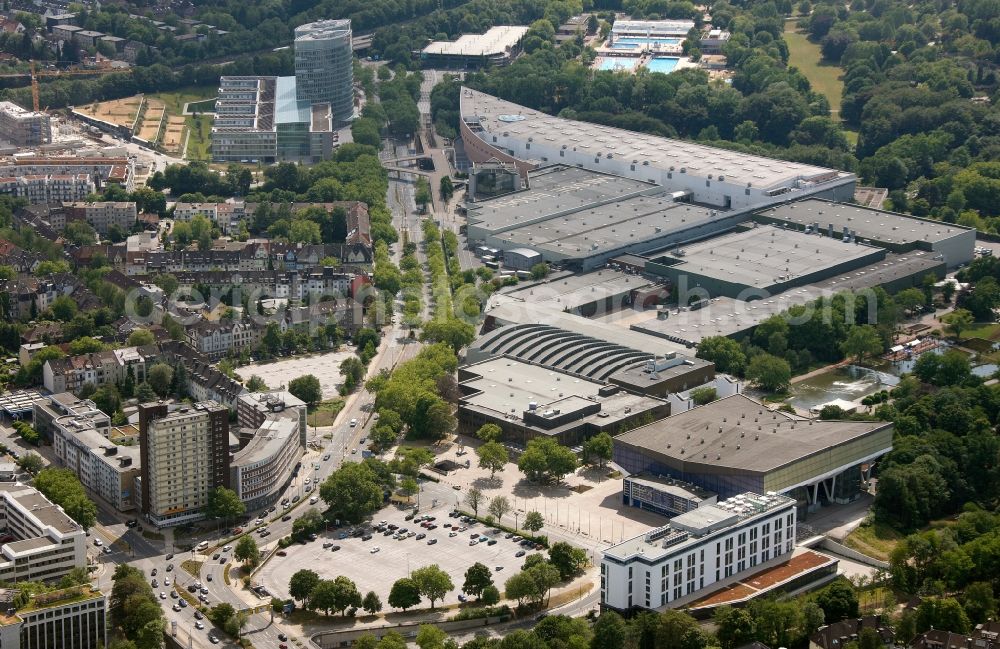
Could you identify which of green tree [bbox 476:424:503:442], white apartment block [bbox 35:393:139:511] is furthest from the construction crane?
green tree [bbox 476:424:503:442]

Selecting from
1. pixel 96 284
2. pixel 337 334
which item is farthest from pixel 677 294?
pixel 96 284

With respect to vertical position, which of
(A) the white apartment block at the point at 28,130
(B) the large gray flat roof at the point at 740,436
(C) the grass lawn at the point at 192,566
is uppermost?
(A) the white apartment block at the point at 28,130

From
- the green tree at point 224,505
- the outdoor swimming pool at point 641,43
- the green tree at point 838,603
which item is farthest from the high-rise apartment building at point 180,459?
the outdoor swimming pool at point 641,43

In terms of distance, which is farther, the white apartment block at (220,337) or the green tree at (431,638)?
the white apartment block at (220,337)

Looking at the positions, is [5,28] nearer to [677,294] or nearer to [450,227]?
[450,227]

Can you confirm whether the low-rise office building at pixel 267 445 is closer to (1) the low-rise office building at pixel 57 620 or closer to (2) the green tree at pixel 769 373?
(1) the low-rise office building at pixel 57 620

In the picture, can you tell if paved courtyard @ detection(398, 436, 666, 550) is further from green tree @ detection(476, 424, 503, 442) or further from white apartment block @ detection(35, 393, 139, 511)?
white apartment block @ detection(35, 393, 139, 511)
